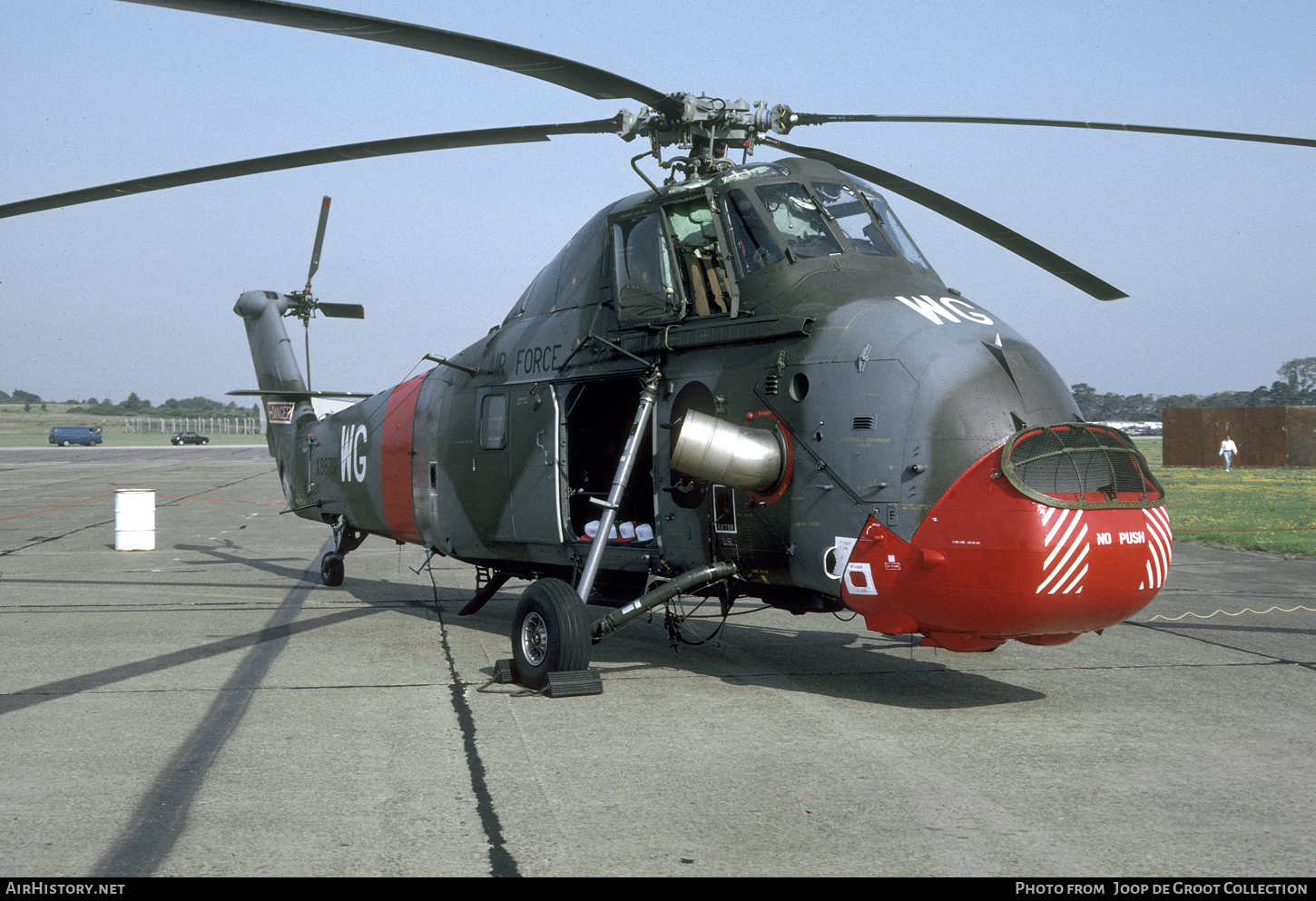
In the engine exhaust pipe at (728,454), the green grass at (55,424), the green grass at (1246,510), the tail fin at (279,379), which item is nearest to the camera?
the engine exhaust pipe at (728,454)

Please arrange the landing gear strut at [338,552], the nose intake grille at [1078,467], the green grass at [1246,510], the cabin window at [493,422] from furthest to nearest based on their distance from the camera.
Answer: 1. the green grass at [1246,510]
2. the landing gear strut at [338,552]
3. the cabin window at [493,422]
4. the nose intake grille at [1078,467]

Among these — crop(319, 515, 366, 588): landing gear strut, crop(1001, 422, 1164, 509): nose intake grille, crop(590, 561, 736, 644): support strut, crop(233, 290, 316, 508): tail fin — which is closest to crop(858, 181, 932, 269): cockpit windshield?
crop(1001, 422, 1164, 509): nose intake grille

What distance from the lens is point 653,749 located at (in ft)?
20.4

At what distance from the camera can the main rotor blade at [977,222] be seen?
8.62 m

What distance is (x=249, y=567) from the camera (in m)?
16.1

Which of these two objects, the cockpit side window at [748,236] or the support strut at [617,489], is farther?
the support strut at [617,489]

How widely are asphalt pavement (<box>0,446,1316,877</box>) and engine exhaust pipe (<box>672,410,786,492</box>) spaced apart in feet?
5.13

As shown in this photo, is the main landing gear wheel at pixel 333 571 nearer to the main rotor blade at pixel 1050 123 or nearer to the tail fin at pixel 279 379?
the tail fin at pixel 279 379

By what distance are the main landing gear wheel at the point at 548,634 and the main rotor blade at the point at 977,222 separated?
3892mm

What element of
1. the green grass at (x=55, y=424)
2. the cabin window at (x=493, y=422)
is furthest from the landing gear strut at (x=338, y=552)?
the green grass at (x=55, y=424)

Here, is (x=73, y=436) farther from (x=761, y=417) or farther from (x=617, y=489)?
(x=761, y=417)
